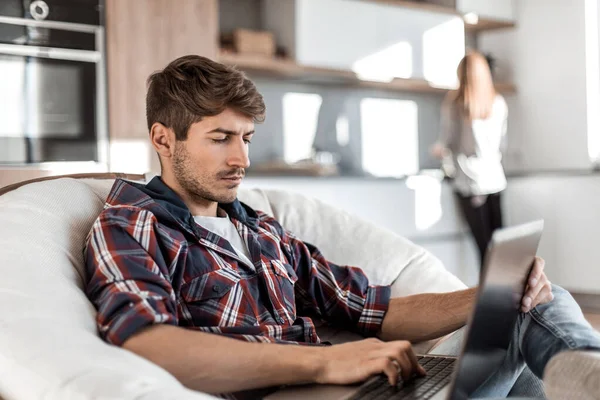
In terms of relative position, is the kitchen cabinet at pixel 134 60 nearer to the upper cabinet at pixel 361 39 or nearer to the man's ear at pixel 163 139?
the upper cabinet at pixel 361 39

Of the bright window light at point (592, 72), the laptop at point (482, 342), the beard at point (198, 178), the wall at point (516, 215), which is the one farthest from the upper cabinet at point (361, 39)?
the laptop at point (482, 342)

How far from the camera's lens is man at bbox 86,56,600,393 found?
1378 millimetres

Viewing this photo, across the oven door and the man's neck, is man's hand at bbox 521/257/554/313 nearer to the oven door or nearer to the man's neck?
the man's neck

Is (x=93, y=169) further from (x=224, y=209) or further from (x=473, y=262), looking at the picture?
(x=473, y=262)

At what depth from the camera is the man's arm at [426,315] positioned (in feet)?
6.02

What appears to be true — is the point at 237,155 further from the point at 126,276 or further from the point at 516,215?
the point at 516,215

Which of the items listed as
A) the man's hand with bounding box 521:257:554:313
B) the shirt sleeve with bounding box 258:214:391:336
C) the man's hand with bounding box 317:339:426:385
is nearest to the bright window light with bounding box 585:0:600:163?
the shirt sleeve with bounding box 258:214:391:336

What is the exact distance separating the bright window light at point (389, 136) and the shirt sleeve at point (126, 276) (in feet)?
13.8

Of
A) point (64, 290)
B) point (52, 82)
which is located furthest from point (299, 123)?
point (64, 290)

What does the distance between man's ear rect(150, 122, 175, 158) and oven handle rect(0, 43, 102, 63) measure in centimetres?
220

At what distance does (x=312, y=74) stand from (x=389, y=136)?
118cm

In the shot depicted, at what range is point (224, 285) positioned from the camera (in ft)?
5.39

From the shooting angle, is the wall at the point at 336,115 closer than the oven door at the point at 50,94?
No

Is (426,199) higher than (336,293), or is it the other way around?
(426,199)
